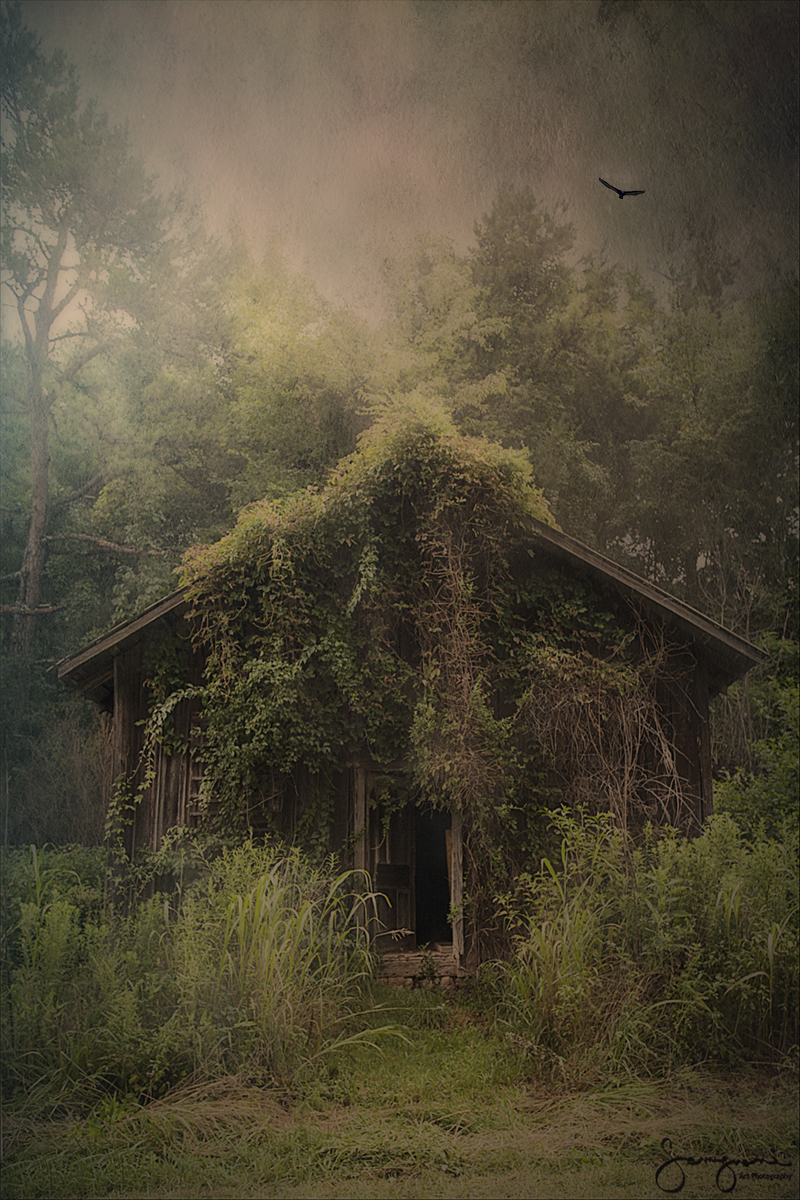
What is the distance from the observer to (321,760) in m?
4.30

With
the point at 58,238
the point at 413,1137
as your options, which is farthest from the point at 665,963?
the point at 58,238

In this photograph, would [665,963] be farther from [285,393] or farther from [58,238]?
[58,238]

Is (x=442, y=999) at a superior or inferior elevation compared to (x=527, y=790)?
inferior

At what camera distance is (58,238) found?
12.8ft

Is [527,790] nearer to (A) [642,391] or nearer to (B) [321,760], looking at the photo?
(B) [321,760]

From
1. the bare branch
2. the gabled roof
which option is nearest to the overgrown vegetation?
the gabled roof

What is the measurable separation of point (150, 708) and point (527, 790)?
1966 millimetres

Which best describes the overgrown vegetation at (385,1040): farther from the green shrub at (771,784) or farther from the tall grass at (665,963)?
the green shrub at (771,784)

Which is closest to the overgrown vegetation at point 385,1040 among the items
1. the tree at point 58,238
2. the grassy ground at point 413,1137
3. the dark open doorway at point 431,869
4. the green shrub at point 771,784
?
Answer: the grassy ground at point 413,1137

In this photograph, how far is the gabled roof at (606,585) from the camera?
421 centimetres

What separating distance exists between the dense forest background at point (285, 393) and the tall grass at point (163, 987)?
513 mm

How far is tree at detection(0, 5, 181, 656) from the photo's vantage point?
365cm

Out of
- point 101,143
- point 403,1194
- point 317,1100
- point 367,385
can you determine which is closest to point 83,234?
point 101,143

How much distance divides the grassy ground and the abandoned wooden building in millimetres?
1061
